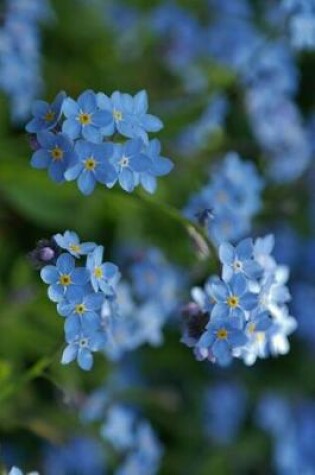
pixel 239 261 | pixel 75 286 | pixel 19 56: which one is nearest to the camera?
pixel 75 286

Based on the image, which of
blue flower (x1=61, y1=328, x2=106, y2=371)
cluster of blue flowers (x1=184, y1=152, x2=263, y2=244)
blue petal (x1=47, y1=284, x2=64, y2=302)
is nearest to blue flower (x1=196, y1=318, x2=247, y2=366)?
blue flower (x1=61, y1=328, x2=106, y2=371)

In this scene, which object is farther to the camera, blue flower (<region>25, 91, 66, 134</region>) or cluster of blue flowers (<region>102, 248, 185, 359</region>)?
cluster of blue flowers (<region>102, 248, 185, 359</region>)

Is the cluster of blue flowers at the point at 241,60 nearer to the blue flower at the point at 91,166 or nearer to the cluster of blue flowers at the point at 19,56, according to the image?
the cluster of blue flowers at the point at 19,56

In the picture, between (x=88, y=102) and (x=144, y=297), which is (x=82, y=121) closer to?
(x=88, y=102)

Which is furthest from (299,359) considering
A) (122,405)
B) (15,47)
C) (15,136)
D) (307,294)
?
(15,47)

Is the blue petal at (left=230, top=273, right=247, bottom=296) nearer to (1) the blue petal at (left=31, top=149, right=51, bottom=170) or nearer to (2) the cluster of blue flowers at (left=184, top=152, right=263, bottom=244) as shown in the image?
(1) the blue petal at (left=31, top=149, right=51, bottom=170)

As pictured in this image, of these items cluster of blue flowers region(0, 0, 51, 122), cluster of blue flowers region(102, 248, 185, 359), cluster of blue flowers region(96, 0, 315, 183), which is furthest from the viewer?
cluster of blue flowers region(96, 0, 315, 183)

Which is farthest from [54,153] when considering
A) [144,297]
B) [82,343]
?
[144,297]
